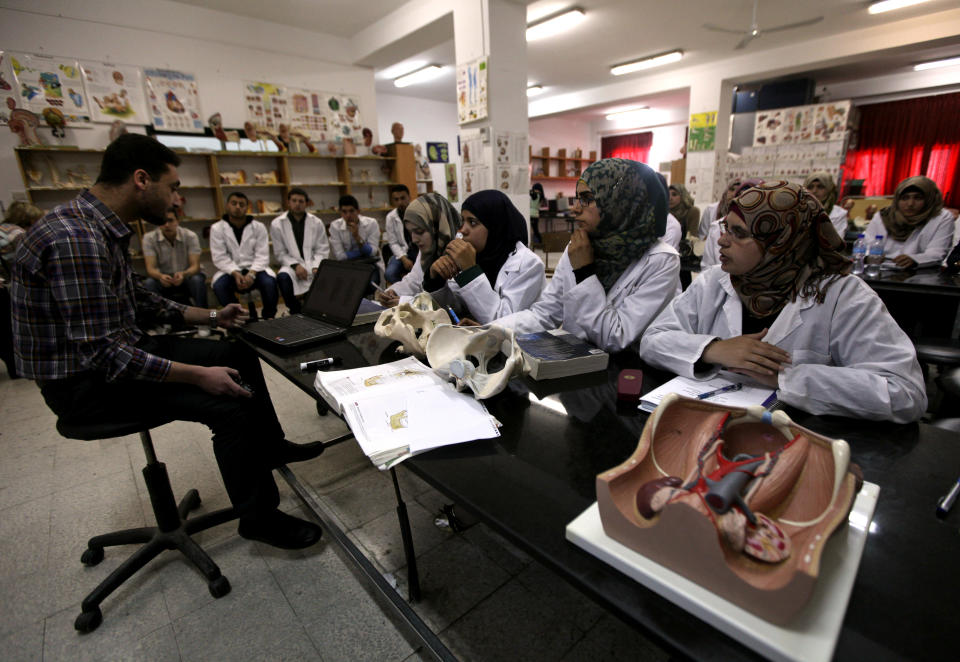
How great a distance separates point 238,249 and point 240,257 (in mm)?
80

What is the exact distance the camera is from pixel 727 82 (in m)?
6.83

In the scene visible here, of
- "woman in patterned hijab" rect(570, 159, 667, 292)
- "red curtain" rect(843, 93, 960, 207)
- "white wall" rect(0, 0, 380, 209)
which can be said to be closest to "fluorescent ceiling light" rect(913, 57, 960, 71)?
"red curtain" rect(843, 93, 960, 207)

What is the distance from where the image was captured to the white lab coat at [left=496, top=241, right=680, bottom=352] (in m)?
1.42

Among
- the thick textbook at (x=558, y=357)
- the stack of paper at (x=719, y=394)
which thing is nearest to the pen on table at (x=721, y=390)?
the stack of paper at (x=719, y=394)

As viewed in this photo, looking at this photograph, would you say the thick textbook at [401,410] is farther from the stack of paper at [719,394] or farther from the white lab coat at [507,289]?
the white lab coat at [507,289]

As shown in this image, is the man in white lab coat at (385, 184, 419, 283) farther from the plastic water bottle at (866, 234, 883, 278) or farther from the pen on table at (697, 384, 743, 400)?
the pen on table at (697, 384, 743, 400)

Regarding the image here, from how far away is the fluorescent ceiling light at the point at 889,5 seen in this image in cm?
477

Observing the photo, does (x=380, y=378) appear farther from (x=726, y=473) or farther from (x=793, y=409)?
(x=793, y=409)

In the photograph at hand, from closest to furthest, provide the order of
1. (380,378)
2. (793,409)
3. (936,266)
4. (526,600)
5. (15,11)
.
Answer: (793,409), (380,378), (526,600), (936,266), (15,11)

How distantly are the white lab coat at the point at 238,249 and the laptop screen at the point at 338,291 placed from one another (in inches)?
113

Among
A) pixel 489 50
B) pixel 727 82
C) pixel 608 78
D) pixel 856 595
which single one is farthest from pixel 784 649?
pixel 608 78

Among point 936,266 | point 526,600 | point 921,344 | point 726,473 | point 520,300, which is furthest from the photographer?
point 936,266

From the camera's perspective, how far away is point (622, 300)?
153 cm

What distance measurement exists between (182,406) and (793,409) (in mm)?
1605
